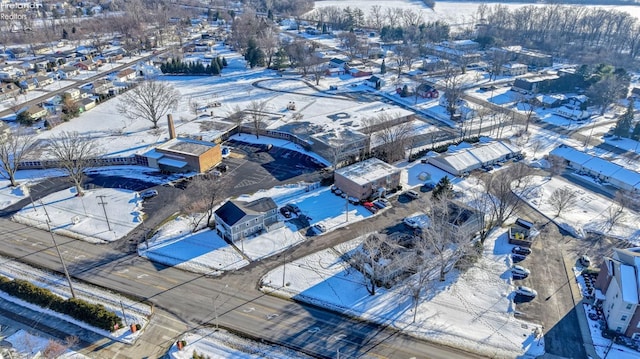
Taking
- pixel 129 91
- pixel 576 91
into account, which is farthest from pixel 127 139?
pixel 576 91

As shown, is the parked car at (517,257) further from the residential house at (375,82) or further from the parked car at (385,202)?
the residential house at (375,82)

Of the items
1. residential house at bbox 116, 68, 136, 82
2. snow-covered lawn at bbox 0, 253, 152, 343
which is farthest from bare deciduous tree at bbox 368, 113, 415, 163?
residential house at bbox 116, 68, 136, 82

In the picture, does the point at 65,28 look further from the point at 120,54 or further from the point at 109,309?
the point at 109,309

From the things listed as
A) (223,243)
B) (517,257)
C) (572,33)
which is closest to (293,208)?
(223,243)

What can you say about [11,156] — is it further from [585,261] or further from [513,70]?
[513,70]

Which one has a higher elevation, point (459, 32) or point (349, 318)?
point (459, 32)

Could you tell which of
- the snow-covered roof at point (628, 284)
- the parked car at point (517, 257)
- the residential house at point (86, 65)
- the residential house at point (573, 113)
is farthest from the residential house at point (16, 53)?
the snow-covered roof at point (628, 284)
